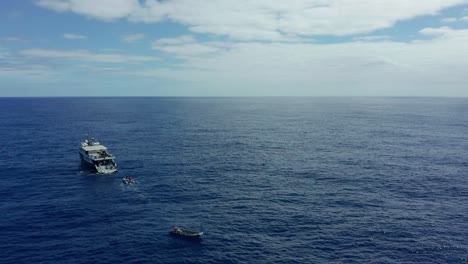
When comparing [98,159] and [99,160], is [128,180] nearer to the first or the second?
[98,159]

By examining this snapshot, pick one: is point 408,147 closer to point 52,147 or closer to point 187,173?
point 187,173

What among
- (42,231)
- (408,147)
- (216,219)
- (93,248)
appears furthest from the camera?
(408,147)

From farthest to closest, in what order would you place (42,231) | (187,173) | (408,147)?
(408,147)
(187,173)
(42,231)

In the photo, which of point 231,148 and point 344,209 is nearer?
point 344,209

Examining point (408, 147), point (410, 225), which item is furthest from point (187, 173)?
point (408, 147)

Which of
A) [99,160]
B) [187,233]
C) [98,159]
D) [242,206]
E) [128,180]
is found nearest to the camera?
[187,233]

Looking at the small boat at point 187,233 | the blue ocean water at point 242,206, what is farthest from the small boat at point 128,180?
the small boat at point 187,233

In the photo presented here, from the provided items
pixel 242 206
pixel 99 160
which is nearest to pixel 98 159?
pixel 99 160
